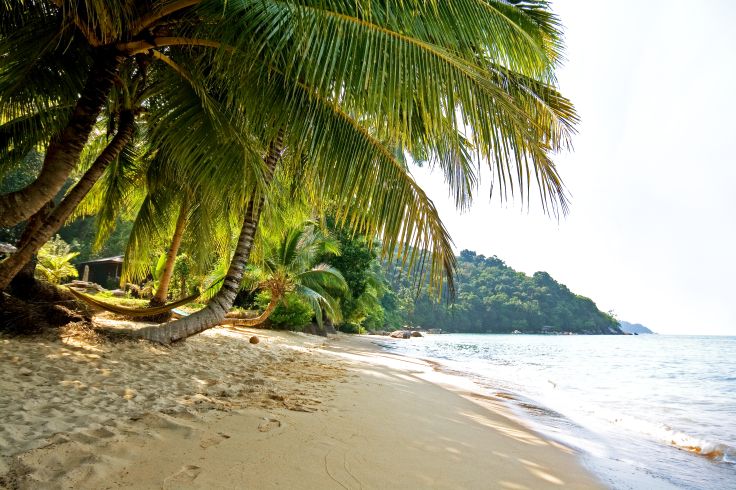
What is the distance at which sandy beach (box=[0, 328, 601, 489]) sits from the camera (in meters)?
1.90

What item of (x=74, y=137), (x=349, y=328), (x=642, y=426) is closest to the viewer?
(x=74, y=137)

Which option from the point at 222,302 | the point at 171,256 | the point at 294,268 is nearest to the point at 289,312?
the point at 294,268

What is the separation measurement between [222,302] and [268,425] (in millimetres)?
3079

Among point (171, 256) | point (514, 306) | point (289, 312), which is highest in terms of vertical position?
point (514, 306)

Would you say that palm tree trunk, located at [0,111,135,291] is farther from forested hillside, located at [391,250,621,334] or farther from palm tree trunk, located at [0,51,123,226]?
forested hillside, located at [391,250,621,334]

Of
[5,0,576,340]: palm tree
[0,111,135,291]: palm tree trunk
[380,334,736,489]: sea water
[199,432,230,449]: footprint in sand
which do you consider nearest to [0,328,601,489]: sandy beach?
[199,432,230,449]: footprint in sand

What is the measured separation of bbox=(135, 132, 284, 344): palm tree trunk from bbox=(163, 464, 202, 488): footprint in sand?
342 centimetres

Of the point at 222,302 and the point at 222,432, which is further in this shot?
the point at 222,302

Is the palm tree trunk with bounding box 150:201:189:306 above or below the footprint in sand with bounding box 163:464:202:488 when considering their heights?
above

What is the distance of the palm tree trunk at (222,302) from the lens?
16.8 ft

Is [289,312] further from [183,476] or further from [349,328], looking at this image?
[183,476]

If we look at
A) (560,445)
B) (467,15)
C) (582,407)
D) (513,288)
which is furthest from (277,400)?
(513,288)

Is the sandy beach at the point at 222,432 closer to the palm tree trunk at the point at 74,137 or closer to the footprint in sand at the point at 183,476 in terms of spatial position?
the footprint in sand at the point at 183,476

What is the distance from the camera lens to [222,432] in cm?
247
